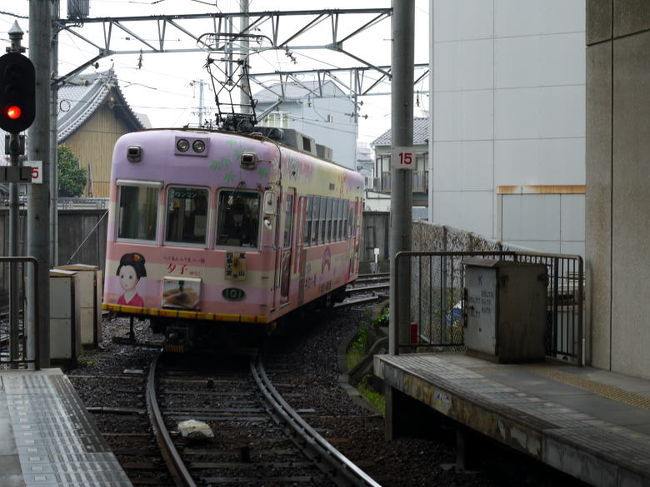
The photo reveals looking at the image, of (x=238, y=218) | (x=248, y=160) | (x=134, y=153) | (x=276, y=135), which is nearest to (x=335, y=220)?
(x=276, y=135)

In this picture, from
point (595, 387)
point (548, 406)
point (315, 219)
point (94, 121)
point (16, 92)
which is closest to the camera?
point (548, 406)

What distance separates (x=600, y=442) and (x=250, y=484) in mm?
3021

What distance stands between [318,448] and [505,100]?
51.9ft

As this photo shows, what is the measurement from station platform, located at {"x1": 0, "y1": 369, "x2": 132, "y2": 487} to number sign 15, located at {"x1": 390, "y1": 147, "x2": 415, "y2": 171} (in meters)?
4.33

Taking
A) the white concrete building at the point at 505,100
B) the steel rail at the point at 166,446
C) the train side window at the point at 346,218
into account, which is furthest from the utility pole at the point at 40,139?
the white concrete building at the point at 505,100

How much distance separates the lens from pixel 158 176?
1346 centimetres

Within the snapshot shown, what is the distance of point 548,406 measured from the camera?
7.00 m

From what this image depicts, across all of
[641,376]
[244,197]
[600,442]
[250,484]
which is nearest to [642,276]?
[641,376]

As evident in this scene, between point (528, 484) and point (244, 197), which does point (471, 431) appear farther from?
point (244, 197)

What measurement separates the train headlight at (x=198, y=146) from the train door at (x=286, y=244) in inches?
54.9

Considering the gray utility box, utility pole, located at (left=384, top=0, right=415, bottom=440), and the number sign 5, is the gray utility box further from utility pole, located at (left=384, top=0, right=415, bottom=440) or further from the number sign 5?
the number sign 5

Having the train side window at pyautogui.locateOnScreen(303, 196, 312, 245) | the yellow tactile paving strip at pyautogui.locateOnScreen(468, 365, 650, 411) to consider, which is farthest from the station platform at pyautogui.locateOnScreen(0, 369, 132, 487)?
the train side window at pyautogui.locateOnScreen(303, 196, 312, 245)

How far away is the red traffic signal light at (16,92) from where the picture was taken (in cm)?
941

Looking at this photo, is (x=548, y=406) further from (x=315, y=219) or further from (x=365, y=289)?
(x=365, y=289)
